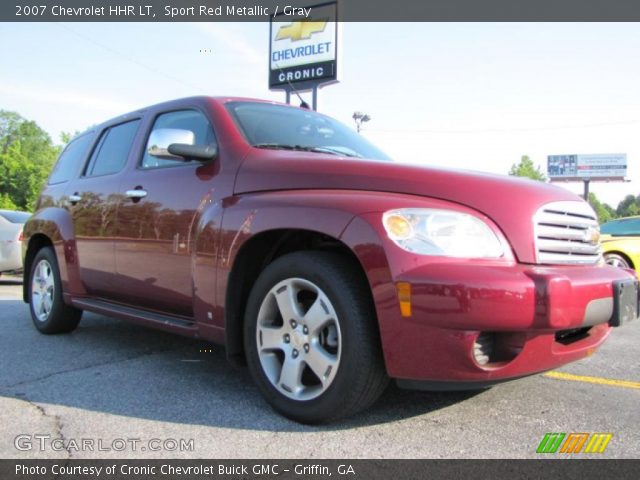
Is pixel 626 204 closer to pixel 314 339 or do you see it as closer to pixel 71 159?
pixel 71 159

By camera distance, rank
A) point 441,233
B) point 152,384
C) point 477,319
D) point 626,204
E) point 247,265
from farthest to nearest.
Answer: point 626,204
point 152,384
point 247,265
point 441,233
point 477,319

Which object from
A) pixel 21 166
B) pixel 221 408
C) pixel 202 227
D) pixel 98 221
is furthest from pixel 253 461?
pixel 21 166

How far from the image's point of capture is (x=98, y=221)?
162 inches

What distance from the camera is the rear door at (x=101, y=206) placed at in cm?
400

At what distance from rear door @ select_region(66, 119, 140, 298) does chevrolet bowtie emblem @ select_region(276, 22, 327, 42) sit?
14.9 metres

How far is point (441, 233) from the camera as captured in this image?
234 centimetres

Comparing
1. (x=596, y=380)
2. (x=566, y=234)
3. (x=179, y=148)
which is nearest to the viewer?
(x=566, y=234)

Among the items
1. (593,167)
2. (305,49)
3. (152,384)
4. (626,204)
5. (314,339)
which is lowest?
(626,204)

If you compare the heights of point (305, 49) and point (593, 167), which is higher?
point (305, 49)

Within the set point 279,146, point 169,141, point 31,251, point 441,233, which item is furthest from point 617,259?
point 31,251

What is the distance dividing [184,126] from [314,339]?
1.94 metres

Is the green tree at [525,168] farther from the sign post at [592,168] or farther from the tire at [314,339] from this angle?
the tire at [314,339]

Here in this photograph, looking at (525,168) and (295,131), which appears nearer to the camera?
(295,131)

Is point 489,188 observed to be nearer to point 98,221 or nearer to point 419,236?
point 419,236
